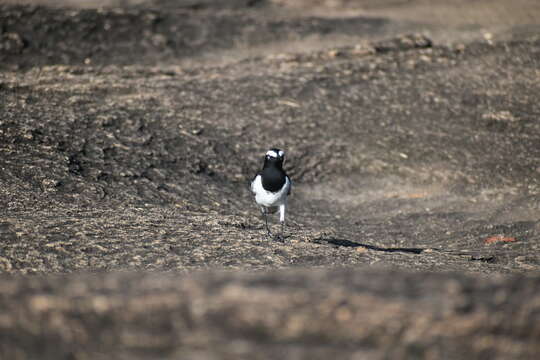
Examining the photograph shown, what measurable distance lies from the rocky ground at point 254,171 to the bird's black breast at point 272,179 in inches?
16.4

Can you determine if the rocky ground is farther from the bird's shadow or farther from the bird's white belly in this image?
the bird's white belly

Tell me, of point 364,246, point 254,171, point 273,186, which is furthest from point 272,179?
point 254,171

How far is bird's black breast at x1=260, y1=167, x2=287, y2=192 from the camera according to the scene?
5.97 m

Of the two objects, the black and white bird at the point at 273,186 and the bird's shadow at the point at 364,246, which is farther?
the black and white bird at the point at 273,186

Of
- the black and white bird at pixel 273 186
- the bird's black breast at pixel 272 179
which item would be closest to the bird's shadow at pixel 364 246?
the black and white bird at pixel 273 186

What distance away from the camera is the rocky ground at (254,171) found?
7.05 ft

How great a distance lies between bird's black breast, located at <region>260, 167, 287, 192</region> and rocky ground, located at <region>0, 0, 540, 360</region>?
0.42 m

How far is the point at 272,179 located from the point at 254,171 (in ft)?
6.14

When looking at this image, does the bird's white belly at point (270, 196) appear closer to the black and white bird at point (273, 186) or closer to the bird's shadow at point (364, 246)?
the black and white bird at point (273, 186)

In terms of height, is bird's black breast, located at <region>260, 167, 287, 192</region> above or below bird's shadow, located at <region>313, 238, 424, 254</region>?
above

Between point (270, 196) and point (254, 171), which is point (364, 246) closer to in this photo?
point (270, 196)

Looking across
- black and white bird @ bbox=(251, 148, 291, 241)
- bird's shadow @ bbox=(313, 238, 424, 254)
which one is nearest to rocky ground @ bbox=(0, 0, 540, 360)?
bird's shadow @ bbox=(313, 238, 424, 254)

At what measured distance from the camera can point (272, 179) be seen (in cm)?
600

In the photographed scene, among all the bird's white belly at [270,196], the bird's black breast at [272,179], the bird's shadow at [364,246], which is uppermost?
the bird's black breast at [272,179]
